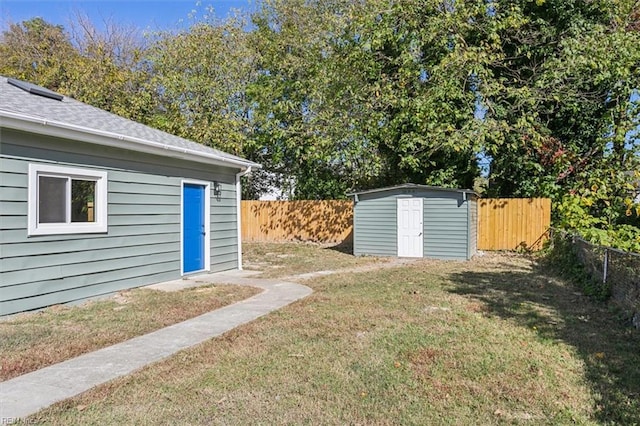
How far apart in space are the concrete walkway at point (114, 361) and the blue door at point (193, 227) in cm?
258

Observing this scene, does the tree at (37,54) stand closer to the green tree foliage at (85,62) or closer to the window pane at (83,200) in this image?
the green tree foliage at (85,62)

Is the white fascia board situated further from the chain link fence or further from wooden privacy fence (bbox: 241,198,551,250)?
wooden privacy fence (bbox: 241,198,551,250)

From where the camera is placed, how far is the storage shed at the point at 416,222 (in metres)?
12.9

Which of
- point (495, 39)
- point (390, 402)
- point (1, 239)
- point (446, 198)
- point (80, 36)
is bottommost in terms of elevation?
point (390, 402)

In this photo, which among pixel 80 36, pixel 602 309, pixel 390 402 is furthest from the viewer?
pixel 80 36

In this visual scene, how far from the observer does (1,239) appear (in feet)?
18.4

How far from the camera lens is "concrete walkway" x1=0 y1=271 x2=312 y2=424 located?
3305mm

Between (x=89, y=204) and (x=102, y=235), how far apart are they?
529mm

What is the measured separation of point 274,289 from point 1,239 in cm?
412

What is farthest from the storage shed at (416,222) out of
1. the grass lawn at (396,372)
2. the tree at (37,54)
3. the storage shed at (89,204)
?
Result: the tree at (37,54)

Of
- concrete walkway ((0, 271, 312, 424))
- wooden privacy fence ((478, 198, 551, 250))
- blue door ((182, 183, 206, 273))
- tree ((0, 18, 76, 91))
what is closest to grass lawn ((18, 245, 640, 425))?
concrete walkway ((0, 271, 312, 424))

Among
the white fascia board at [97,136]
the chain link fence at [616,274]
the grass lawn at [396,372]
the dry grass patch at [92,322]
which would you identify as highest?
Result: the white fascia board at [97,136]

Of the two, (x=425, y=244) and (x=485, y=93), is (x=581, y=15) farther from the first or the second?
(x=425, y=244)

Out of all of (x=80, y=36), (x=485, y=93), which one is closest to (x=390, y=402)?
(x=485, y=93)
